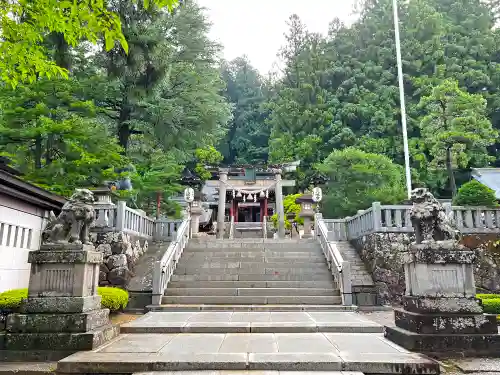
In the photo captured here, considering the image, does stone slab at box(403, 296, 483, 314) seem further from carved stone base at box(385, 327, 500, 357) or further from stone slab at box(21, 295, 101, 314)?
stone slab at box(21, 295, 101, 314)

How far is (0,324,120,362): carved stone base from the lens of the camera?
4.94m

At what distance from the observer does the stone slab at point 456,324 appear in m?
4.99

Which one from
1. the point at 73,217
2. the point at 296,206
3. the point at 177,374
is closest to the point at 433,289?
the point at 177,374

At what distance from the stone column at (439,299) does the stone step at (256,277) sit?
500 centimetres

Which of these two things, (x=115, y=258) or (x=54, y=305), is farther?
(x=115, y=258)

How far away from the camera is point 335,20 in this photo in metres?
43.8

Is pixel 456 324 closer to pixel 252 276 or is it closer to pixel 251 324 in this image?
pixel 251 324

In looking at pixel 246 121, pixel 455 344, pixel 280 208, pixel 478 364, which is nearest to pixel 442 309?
pixel 455 344

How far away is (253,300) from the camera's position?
9781mm

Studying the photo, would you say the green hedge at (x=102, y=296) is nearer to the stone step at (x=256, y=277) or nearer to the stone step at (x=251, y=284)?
the stone step at (x=251, y=284)

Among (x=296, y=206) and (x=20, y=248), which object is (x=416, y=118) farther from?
(x=20, y=248)

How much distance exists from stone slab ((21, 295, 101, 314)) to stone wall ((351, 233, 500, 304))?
8.39 metres

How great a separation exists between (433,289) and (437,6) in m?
43.7

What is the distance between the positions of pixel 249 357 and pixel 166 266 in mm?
6234
